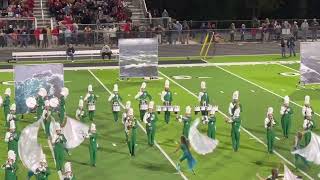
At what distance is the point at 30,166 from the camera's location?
56.6 ft

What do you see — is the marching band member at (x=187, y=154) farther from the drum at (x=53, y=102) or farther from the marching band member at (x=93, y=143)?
the drum at (x=53, y=102)

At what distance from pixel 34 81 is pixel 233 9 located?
32.5 metres

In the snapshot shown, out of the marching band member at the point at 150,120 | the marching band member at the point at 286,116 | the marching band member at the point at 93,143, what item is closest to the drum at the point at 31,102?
the marching band member at the point at 150,120

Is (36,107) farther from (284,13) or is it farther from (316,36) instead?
(284,13)

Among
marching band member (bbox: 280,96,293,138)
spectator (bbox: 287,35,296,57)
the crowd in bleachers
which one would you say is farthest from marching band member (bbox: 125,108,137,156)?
the crowd in bleachers

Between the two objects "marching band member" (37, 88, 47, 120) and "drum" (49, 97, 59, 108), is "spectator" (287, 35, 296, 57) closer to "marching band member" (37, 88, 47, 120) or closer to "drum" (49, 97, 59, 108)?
"marching band member" (37, 88, 47, 120)

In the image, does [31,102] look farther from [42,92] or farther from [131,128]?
[131,128]

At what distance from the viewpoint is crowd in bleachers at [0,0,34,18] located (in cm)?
4647

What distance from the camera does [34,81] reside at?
83.4ft

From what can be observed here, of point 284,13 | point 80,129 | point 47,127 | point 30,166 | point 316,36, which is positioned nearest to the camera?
point 30,166

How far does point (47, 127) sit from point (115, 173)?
4055 millimetres

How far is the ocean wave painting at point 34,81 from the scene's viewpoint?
25219 millimetres

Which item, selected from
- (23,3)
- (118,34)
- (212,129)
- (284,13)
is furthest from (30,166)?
(284,13)

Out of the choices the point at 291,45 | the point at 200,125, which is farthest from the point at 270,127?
the point at 291,45
